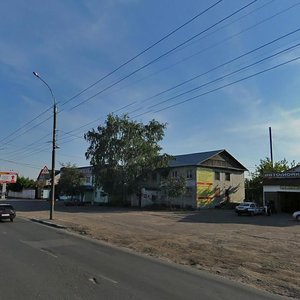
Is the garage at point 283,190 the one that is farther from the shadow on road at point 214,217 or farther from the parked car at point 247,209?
the parked car at point 247,209

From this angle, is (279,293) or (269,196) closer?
(279,293)

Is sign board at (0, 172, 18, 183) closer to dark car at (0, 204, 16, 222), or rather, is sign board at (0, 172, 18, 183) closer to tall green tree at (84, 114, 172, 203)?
tall green tree at (84, 114, 172, 203)

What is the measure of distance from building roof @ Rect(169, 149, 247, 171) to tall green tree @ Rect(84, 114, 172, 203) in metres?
2.54

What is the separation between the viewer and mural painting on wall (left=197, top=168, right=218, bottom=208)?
5640 centimetres

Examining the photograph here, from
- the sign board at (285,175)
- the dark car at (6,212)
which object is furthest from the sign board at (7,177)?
the dark car at (6,212)

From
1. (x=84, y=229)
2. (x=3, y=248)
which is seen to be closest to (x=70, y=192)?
(x=84, y=229)

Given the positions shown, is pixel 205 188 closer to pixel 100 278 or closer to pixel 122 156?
pixel 122 156

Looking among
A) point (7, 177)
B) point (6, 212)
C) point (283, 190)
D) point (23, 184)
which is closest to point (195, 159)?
point (283, 190)

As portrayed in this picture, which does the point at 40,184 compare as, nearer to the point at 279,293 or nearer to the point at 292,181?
the point at 292,181

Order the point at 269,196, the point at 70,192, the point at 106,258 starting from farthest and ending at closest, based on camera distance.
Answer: the point at 70,192 → the point at 269,196 → the point at 106,258

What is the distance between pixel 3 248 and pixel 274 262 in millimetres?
9406

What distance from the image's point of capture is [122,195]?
57.6 m

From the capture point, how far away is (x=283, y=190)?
48344 millimetres

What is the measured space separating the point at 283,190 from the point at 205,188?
1207 cm
